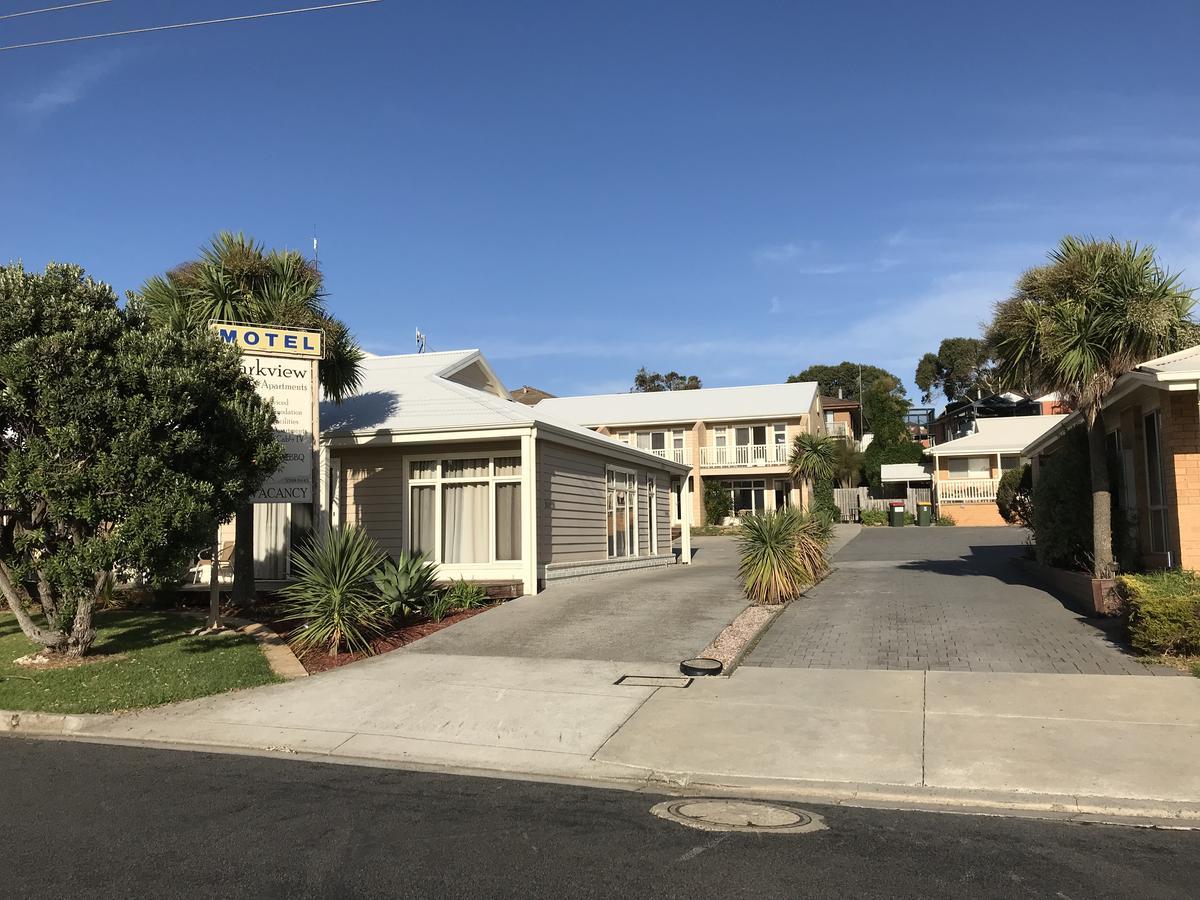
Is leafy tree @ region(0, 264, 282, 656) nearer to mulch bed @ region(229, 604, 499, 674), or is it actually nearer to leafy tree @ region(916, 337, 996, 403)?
mulch bed @ region(229, 604, 499, 674)

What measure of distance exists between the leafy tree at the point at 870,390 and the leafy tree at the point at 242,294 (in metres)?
44.2

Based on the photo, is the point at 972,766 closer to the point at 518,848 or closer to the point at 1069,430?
the point at 518,848

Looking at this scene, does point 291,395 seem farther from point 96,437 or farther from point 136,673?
point 136,673

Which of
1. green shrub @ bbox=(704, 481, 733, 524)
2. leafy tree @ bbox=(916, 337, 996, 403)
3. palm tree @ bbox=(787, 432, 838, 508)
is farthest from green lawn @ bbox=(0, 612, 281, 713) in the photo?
leafy tree @ bbox=(916, 337, 996, 403)

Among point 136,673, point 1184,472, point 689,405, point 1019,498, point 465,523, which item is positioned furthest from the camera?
point 689,405

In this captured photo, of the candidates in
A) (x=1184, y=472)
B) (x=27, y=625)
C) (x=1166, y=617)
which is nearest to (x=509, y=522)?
(x=27, y=625)

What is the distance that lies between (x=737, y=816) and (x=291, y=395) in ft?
32.6

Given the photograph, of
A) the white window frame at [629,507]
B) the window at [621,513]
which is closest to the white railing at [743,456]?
the white window frame at [629,507]

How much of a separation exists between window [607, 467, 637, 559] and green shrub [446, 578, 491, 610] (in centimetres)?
505

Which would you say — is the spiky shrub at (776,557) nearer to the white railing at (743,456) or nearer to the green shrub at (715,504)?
the green shrub at (715,504)

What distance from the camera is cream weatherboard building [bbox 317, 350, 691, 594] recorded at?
15680 millimetres

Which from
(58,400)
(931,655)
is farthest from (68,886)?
(931,655)

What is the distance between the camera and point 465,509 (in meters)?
16.4

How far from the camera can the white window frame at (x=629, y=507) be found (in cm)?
1955
